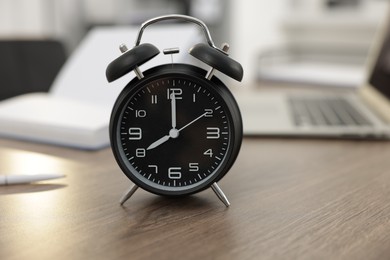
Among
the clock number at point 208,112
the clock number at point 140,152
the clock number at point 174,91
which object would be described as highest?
the clock number at point 174,91

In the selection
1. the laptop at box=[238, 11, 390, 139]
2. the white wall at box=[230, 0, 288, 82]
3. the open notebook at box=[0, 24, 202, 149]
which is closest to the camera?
the open notebook at box=[0, 24, 202, 149]

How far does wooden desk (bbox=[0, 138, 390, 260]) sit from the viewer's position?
0.46 m

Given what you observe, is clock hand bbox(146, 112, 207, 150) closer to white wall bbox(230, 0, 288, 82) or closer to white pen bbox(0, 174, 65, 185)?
white pen bbox(0, 174, 65, 185)

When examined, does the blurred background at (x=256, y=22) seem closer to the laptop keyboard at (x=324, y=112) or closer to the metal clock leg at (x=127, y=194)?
the laptop keyboard at (x=324, y=112)

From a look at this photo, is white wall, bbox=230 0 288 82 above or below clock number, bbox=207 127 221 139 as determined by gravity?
below

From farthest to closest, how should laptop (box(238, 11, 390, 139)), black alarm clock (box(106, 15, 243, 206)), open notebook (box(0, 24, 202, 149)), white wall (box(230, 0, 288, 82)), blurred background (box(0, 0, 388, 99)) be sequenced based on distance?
white wall (box(230, 0, 288, 82)), blurred background (box(0, 0, 388, 99)), laptop (box(238, 11, 390, 139)), open notebook (box(0, 24, 202, 149)), black alarm clock (box(106, 15, 243, 206))

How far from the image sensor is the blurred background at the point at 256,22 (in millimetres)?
2820

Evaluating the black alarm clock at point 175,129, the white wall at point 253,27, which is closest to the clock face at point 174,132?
the black alarm clock at point 175,129

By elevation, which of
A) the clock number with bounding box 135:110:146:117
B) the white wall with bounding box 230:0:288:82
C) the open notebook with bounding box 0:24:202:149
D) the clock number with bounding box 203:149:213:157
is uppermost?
the clock number with bounding box 135:110:146:117

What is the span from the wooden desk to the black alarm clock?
0.03 meters

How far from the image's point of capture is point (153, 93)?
576 mm

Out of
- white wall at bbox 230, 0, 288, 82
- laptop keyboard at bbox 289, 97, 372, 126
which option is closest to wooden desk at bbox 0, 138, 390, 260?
laptop keyboard at bbox 289, 97, 372, 126

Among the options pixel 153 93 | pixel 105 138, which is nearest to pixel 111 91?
pixel 105 138

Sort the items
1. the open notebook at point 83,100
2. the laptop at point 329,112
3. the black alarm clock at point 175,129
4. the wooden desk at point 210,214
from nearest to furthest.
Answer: the wooden desk at point 210,214
the black alarm clock at point 175,129
the open notebook at point 83,100
the laptop at point 329,112
